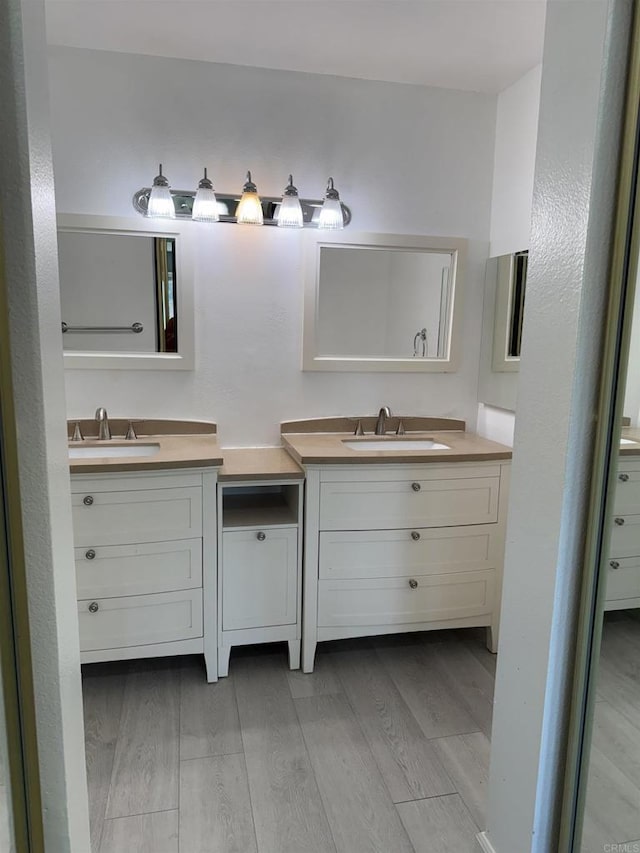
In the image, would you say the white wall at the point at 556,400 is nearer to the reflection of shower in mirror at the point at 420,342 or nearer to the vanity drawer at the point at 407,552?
the vanity drawer at the point at 407,552

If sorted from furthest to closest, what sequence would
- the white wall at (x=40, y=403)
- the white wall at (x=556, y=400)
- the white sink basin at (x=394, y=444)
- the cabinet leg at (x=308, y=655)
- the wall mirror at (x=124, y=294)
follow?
the white sink basin at (x=394, y=444), the wall mirror at (x=124, y=294), the cabinet leg at (x=308, y=655), the white wall at (x=556, y=400), the white wall at (x=40, y=403)

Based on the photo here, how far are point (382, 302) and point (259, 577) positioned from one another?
1311 millimetres

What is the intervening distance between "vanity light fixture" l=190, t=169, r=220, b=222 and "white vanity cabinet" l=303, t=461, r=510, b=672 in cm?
109

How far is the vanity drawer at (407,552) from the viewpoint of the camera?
219 cm

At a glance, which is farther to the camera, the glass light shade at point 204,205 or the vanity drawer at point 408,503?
the glass light shade at point 204,205

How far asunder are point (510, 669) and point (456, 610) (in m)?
1.04

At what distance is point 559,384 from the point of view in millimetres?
1142

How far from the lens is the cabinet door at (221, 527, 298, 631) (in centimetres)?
214

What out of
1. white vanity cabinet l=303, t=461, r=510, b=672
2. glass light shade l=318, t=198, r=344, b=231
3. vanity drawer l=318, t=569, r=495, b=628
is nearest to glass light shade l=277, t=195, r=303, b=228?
glass light shade l=318, t=198, r=344, b=231

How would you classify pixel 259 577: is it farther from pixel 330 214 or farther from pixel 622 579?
pixel 330 214

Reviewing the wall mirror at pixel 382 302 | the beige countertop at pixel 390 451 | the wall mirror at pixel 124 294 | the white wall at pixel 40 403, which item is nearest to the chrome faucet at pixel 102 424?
the wall mirror at pixel 124 294

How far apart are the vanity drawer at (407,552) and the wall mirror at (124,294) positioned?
1.04 metres

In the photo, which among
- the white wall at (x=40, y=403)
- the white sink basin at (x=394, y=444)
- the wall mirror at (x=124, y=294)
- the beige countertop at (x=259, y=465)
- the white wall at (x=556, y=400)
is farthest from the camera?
the white sink basin at (x=394, y=444)

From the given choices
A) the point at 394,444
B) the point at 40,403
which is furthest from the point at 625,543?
the point at 394,444
